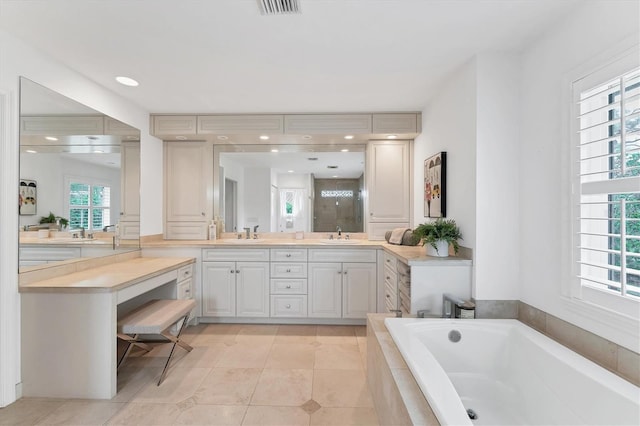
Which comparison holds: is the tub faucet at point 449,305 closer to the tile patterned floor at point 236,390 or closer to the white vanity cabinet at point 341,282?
the tile patterned floor at point 236,390

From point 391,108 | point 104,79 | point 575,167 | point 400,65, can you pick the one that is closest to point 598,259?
point 575,167

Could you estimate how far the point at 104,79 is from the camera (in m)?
2.43

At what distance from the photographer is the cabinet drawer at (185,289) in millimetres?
2928

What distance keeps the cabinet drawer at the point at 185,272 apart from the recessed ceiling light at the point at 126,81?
1718 millimetres

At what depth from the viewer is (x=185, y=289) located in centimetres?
301

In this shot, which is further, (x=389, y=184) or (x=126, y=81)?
(x=389, y=184)

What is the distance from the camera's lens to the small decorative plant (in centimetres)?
211

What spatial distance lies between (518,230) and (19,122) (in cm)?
335

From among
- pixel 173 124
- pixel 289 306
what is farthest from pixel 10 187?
pixel 289 306

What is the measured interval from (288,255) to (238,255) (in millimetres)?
542

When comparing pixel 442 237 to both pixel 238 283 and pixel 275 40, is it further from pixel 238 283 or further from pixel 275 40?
pixel 238 283

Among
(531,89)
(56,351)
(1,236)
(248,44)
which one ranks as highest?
(248,44)

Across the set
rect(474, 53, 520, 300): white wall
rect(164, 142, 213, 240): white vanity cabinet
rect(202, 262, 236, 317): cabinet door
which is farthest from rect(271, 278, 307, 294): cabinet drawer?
Result: rect(474, 53, 520, 300): white wall

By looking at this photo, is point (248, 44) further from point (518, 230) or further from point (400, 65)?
point (518, 230)
